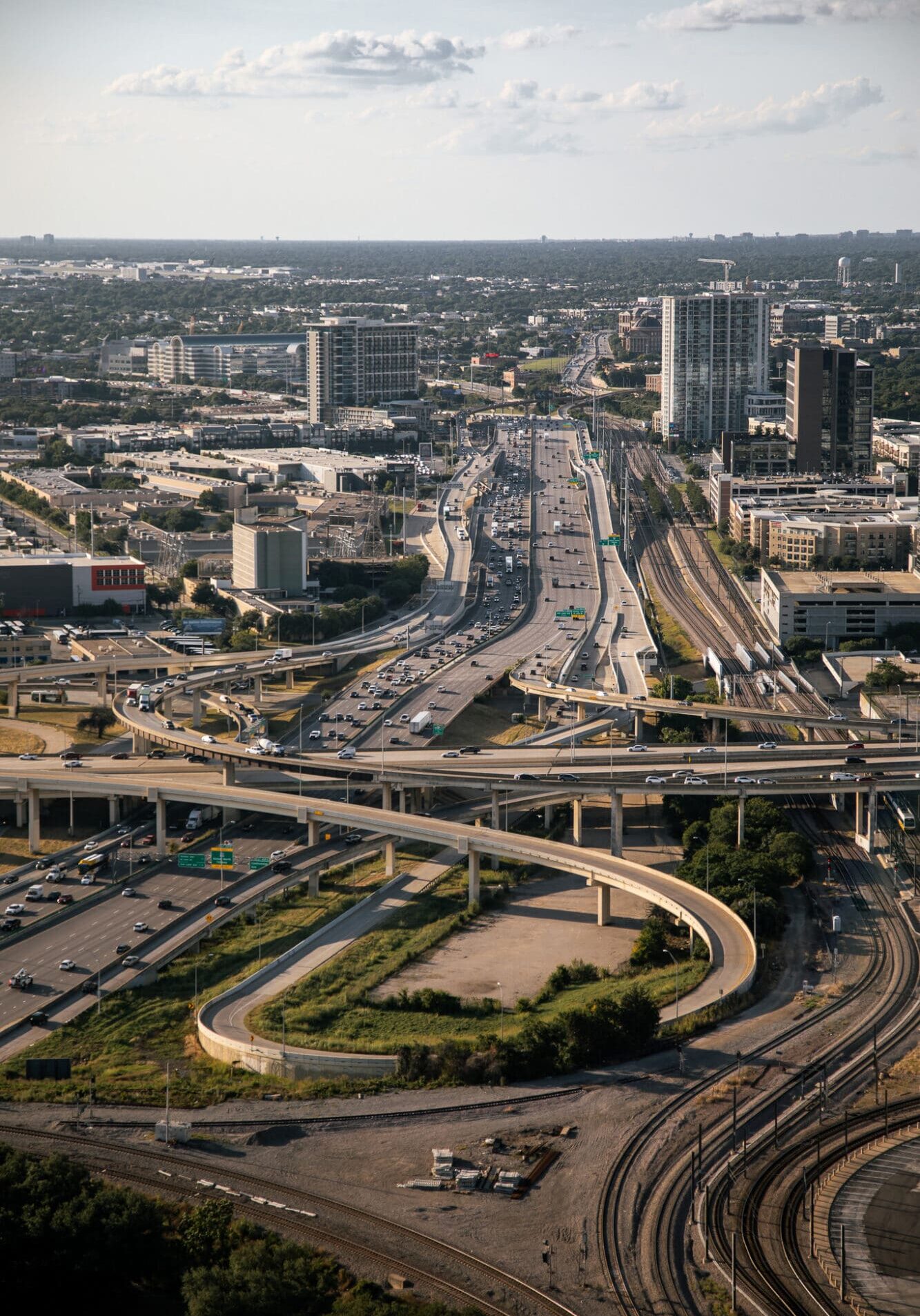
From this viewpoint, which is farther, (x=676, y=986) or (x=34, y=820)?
(x=34, y=820)

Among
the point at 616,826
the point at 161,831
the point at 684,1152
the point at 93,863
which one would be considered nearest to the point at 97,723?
the point at 161,831

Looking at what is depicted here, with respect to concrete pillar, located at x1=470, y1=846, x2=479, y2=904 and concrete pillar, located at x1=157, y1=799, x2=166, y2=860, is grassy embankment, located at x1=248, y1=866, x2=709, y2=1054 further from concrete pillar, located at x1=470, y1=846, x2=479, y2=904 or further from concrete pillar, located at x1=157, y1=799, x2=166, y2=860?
concrete pillar, located at x1=157, y1=799, x2=166, y2=860

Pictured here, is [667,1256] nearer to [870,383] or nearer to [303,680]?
[303,680]

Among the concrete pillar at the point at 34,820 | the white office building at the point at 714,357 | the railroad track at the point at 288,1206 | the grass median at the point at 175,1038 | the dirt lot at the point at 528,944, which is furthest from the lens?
the white office building at the point at 714,357

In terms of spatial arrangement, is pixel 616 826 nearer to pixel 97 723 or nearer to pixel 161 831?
pixel 161 831

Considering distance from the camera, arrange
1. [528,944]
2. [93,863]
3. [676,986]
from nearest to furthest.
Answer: [676,986] → [528,944] → [93,863]

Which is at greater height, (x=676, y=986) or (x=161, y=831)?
(x=161, y=831)

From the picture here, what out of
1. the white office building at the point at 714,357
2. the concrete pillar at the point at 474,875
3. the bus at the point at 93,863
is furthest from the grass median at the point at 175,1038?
the white office building at the point at 714,357

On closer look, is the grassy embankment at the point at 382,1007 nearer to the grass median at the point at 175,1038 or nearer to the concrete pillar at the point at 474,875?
the grass median at the point at 175,1038
